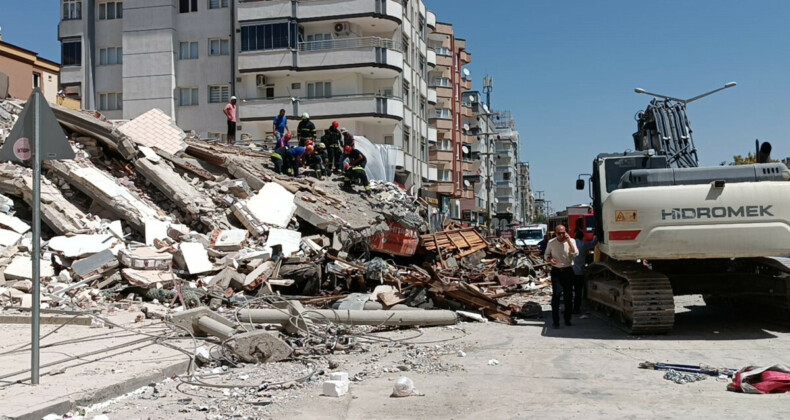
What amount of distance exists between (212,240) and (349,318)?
612 cm

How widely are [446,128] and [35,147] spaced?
192ft

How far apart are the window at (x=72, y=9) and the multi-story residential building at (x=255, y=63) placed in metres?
0.07

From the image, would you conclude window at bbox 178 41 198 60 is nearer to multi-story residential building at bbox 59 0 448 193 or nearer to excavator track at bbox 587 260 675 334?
multi-story residential building at bbox 59 0 448 193

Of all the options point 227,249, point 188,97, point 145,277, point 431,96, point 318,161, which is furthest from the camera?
point 431,96

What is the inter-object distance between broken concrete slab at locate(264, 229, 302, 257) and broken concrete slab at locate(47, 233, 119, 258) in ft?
10.4

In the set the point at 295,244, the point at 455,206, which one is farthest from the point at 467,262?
the point at 455,206

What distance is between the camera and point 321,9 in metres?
44.8

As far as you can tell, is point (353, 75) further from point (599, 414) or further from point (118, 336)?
point (599, 414)

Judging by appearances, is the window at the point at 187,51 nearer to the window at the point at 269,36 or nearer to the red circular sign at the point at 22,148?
the window at the point at 269,36

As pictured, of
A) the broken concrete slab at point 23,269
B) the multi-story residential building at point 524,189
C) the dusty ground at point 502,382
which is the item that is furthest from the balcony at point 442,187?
the multi-story residential building at point 524,189

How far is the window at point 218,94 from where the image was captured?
47.8m

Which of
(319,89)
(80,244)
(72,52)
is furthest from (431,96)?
(80,244)

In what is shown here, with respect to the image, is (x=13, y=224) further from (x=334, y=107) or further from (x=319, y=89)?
(x=319, y=89)

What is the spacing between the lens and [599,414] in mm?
6035
